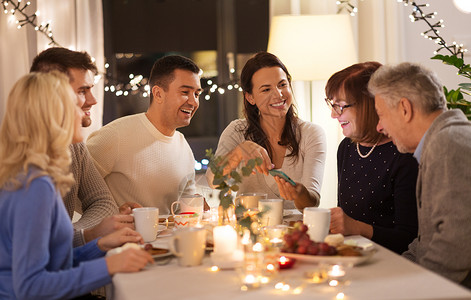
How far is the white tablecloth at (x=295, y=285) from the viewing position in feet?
4.07

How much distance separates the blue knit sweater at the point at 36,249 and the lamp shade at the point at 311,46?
2203 millimetres

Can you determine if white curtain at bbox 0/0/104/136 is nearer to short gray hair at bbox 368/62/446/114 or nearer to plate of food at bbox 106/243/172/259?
plate of food at bbox 106/243/172/259

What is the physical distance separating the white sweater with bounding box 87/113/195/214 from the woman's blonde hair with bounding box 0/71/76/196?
1128 mm

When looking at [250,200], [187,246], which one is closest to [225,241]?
[187,246]

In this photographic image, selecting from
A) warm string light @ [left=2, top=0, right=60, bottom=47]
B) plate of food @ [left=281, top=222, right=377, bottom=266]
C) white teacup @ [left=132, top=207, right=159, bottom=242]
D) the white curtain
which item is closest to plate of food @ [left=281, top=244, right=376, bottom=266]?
plate of food @ [left=281, top=222, right=377, bottom=266]

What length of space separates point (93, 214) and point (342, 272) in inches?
48.7

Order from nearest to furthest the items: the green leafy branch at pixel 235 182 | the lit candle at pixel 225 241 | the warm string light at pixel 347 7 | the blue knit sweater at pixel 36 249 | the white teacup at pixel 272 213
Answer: the blue knit sweater at pixel 36 249
the lit candle at pixel 225 241
the green leafy branch at pixel 235 182
the white teacup at pixel 272 213
the warm string light at pixel 347 7

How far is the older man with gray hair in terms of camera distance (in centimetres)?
157

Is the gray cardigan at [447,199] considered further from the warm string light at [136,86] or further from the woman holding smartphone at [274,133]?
the warm string light at [136,86]

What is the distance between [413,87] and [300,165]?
1080mm

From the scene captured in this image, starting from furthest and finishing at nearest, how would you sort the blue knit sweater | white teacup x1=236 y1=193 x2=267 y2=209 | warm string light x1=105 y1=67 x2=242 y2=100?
warm string light x1=105 y1=67 x2=242 y2=100, white teacup x1=236 y1=193 x2=267 y2=209, the blue knit sweater

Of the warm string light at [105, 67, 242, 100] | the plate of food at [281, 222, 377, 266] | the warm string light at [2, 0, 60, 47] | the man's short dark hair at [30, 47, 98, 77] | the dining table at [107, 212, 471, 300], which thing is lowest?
the dining table at [107, 212, 471, 300]

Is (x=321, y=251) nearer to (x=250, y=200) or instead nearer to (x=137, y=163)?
(x=250, y=200)

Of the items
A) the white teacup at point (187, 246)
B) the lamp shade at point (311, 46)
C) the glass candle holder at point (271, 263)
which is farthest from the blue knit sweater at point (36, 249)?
the lamp shade at point (311, 46)
